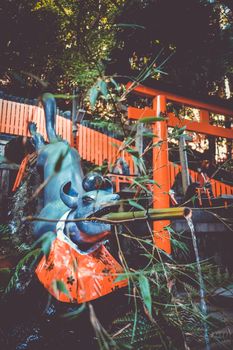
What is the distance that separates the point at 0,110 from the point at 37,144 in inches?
145

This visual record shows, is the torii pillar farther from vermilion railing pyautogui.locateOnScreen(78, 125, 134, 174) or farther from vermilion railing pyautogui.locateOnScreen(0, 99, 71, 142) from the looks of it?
vermilion railing pyautogui.locateOnScreen(0, 99, 71, 142)

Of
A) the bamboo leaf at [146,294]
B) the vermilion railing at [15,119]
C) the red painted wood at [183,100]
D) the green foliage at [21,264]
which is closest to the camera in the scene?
the bamboo leaf at [146,294]

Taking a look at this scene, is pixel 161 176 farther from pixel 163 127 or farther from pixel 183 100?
pixel 183 100

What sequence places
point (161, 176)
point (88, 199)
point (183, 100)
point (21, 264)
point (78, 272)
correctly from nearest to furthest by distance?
point (21, 264), point (88, 199), point (78, 272), point (161, 176), point (183, 100)

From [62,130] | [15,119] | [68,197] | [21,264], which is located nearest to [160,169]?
[68,197]

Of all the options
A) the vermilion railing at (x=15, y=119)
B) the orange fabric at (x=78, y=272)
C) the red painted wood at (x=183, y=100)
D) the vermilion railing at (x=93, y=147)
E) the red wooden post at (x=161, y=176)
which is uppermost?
the vermilion railing at (x=15, y=119)

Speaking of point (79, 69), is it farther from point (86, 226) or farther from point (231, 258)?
point (86, 226)

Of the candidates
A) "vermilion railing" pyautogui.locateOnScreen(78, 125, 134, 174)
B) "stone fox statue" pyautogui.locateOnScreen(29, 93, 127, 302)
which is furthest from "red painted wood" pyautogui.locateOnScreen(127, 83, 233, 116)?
"stone fox statue" pyautogui.locateOnScreen(29, 93, 127, 302)

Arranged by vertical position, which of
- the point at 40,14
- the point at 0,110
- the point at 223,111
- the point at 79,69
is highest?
the point at 40,14

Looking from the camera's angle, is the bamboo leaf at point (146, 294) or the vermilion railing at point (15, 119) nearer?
the bamboo leaf at point (146, 294)

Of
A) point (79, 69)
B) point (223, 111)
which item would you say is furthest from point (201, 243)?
point (79, 69)

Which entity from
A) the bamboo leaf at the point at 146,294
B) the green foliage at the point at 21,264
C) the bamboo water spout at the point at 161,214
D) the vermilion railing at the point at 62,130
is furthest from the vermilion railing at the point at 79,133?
the bamboo leaf at the point at 146,294

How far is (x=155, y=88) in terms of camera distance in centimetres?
525

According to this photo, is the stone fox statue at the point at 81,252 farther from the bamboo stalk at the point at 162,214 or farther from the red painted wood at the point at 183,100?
the red painted wood at the point at 183,100
